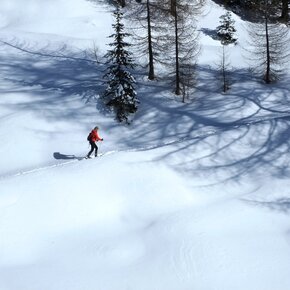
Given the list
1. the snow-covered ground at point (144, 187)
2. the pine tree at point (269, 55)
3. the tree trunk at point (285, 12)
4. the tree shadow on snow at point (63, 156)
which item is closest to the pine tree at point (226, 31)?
the pine tree at point (269, 55)

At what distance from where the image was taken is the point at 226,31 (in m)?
32.2

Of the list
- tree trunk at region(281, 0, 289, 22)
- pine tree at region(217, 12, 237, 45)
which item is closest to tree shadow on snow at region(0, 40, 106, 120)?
pine tree at region(217, 12, 237, 45)

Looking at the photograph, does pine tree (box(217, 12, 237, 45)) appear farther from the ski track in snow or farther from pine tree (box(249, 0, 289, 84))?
the ski track in snow

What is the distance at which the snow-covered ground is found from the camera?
11.3m

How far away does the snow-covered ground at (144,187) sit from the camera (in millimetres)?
11320

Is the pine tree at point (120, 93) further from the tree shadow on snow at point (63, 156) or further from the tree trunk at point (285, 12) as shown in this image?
the tree trunk at point (285, 12)

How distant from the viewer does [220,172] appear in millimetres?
16391

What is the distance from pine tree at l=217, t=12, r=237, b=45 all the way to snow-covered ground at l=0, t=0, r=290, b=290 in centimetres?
620

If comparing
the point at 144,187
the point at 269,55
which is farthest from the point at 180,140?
the point at 269,55

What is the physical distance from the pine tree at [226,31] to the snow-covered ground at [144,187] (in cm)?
620

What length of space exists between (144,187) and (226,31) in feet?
70.0

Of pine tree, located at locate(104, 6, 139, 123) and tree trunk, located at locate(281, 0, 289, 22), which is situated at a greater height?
tree trunk, located at locate(281, 0, 289, 22)

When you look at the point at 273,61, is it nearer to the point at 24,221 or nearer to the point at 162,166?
the point at 162,166

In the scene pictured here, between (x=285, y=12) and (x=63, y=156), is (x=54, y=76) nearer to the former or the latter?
(x=63, y=156)
